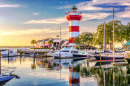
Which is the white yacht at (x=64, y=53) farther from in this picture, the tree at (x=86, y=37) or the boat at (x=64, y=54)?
the tree at (x=86, y=37)

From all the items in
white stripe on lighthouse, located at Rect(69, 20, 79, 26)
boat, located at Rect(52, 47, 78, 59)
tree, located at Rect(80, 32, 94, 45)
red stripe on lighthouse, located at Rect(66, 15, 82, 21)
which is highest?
red stripe on lighthouse, located at Rect(66, 15, 82, 21)

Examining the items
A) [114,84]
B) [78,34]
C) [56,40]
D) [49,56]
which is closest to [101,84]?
[114,84]

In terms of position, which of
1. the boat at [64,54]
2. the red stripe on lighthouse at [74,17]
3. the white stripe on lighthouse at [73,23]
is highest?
the red stripe on lighthouse at [74,17]

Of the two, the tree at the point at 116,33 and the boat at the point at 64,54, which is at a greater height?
the tree at the point at 116,33

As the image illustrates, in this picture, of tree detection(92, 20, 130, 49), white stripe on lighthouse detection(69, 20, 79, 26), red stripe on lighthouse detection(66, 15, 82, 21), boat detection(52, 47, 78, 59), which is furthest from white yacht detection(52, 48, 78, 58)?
red stripe on lighthouse detection(66, 15, 82, 21)

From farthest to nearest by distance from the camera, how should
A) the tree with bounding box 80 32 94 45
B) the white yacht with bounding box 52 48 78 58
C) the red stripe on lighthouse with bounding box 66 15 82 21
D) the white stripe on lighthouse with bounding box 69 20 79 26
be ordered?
the tree with bounding box 80 32 94 45
the red stripe on lighthouse with bounding box 66 15 82 21
the white stripe on lighthouse with bounding box 69 20 79 26
the white yacht with bounding box 52 48 78 58

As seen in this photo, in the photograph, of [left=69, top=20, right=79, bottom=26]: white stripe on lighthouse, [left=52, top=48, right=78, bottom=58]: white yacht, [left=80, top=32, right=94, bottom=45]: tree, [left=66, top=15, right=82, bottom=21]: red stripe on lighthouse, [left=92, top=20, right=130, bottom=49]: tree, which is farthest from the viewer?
[left=80, top=32, right=94, bottom=45]: tree

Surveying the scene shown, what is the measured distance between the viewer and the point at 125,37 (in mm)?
65812

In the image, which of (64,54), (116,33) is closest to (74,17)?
(116,33)

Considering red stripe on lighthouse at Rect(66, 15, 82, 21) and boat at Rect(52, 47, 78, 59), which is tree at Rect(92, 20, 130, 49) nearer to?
red stripe on lighthouse at Rect(66, 15, 82, 21)

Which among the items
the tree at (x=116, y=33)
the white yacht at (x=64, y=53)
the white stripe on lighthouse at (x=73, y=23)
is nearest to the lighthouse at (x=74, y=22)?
the white stripe on lighthouse at (x=73, y=23)

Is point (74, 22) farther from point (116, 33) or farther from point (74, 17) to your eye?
point (116, 33)

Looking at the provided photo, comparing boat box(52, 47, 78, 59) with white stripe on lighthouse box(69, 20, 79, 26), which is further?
white stripe on lighthouse box(69, 20, 79, 26)

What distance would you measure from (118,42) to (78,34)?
15.2 metres
